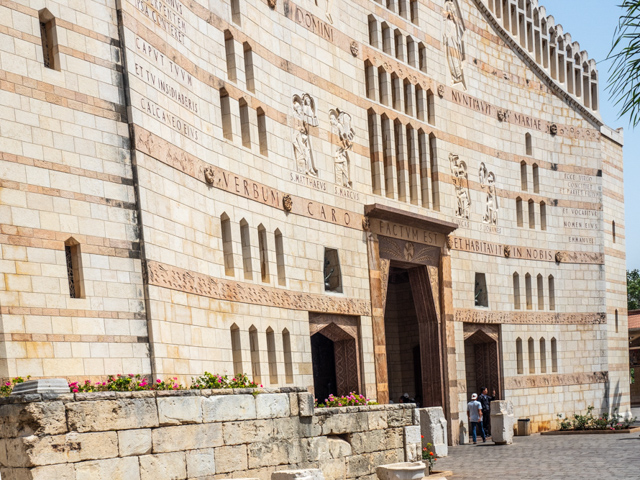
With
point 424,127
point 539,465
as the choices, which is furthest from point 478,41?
point 539,465

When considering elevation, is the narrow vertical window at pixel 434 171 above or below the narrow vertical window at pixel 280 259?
above

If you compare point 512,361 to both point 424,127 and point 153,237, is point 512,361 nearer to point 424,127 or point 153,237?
point 424,127

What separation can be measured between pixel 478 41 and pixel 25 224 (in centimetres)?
2242

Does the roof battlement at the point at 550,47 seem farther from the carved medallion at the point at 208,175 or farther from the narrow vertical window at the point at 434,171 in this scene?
the carved medallion at the point at 208,175

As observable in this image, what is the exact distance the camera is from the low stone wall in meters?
10.5

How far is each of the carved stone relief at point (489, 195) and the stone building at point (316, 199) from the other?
8cm

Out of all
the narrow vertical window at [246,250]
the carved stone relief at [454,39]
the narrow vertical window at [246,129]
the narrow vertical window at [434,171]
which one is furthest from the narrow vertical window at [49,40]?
the carved stone relief at [454,39]

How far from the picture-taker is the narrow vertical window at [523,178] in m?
34.1

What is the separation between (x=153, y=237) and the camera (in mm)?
16641

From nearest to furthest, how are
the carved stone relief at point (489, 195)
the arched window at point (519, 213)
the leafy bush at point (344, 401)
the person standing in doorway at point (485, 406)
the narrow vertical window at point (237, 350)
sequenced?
the leafy bush at point (344, 401) → the narrow vertical window at point (237, 350) → the person standing in doorway at point (485, 406) → the carved stone relief at point (489, 195) → the arched window at point (519, 213)

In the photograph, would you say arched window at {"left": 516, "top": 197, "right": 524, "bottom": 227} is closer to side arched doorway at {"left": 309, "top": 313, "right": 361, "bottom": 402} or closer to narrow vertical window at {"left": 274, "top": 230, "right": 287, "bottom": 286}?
side arched doorway at {"left": 309, "top": 313, "right": 361, "bottom": 402}

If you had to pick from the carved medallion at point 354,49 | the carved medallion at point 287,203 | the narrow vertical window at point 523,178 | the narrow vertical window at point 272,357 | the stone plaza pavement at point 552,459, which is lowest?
the stone plaza pavement at point 552,459

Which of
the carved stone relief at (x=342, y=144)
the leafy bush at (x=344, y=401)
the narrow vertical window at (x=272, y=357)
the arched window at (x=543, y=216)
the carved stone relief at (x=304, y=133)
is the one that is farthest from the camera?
the arched window at (x=543, y=216)

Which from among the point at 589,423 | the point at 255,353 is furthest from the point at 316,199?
the point at 589,423
